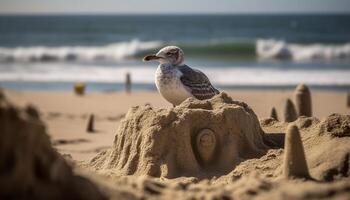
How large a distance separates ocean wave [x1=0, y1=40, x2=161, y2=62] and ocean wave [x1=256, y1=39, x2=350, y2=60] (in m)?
8.42

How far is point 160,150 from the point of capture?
7730 mm

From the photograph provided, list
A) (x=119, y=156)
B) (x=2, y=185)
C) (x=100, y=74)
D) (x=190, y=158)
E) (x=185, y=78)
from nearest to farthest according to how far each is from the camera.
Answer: (x=2, y=185), (x=190, y=158), (x=119, y=156), (x=185, y=78), (x=100, y=74)

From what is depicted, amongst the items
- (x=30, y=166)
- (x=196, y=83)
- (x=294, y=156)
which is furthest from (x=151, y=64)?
(x=30, y=166)

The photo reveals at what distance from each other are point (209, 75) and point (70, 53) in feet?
50.4

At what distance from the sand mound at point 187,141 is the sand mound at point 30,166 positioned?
8.67 ft

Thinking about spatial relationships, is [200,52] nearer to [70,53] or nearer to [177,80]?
[70,53]

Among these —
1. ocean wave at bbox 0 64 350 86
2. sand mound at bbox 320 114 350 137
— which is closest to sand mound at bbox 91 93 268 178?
sand mound at bbox 320 114 350 137

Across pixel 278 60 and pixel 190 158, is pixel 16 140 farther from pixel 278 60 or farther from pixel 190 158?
pixel 278 60

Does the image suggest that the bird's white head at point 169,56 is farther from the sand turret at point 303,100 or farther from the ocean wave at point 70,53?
the ocean wave at point 70,53

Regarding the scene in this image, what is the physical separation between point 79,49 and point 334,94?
1024 inches

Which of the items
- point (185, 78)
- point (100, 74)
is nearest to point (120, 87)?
point (100, 74)

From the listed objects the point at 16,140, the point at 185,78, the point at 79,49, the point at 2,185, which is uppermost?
the point at 79,49

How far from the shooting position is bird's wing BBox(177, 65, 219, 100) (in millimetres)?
8977

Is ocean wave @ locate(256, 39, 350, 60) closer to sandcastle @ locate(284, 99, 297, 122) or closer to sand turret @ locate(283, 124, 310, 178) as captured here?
sandcastle @ locate(284, 99, 297, 122)
